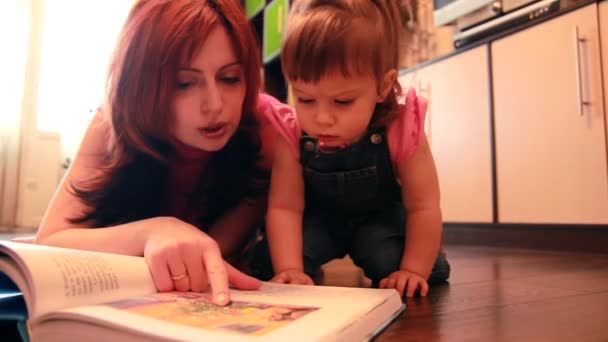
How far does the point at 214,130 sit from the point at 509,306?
48 centimetres

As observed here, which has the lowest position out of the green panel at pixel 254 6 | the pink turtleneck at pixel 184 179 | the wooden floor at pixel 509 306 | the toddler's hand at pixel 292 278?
the wooden floor at pixel 509 306

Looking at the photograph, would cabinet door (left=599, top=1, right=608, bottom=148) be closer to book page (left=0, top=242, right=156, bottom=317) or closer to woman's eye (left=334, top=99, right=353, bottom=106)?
woman's eye (left=334, top=99, right=353, bottom=106)

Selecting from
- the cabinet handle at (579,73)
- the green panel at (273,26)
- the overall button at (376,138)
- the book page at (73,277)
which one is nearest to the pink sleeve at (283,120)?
the overall button at (376,138)

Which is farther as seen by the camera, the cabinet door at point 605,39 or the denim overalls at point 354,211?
the cabinet door at point 605,39

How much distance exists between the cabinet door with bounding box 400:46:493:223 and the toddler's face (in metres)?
1.27

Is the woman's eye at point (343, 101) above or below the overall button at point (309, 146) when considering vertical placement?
above

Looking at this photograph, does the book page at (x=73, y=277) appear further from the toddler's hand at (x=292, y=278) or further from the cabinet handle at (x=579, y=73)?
the cabinet handle at (x=579, y=73)

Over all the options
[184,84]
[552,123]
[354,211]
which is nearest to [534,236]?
[552,123]

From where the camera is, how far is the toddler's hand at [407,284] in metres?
0.71

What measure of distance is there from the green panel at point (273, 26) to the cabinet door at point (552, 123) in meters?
1.27

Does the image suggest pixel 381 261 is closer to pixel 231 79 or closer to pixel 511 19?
pixel 231 79

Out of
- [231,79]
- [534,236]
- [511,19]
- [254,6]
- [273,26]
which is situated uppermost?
[254,6]

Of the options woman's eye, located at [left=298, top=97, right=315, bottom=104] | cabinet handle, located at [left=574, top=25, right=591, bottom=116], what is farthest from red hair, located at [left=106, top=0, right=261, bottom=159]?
cabinet handle, located at [left=574, top=25, right=591, bottom=116]

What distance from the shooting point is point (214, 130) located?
0.78 meters
